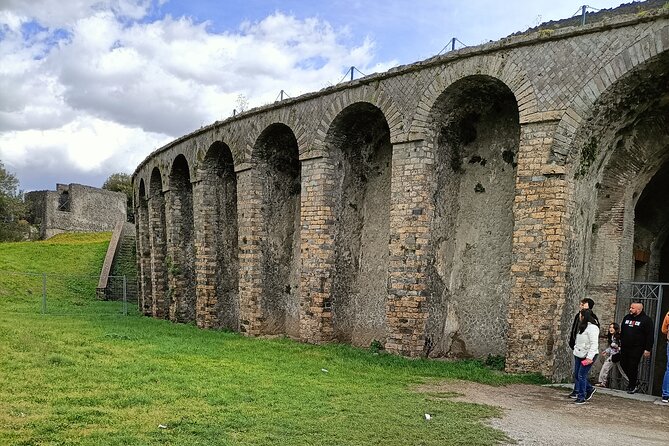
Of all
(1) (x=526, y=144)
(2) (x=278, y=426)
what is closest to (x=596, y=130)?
(1) (x=526, y=144)

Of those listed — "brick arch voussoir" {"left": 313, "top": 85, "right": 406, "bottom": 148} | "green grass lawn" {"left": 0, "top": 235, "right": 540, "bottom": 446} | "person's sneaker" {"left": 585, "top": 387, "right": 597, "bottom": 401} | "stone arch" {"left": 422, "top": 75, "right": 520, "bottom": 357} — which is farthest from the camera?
"brick arch voussoir" {"left": 313, "top": 85, "right": 406, "bottom": 148}

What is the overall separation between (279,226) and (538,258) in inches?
295

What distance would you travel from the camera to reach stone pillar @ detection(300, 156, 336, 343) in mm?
13039

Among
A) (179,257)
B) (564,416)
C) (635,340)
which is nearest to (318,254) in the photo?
(635,340)

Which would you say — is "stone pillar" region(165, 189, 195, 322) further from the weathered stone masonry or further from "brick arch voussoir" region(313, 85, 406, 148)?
"brick arch voussoir" region(313, 85, 406, 148)

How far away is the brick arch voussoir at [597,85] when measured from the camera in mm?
8633

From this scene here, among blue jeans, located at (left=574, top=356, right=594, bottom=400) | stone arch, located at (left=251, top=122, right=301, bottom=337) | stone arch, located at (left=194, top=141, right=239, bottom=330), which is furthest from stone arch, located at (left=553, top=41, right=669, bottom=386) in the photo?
stone arch, located at (left=194, top=141, right=239, bottom=330)

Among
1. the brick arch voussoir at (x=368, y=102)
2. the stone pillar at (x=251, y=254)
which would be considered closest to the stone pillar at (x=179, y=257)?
the stone pillar at (x=251, y=254)

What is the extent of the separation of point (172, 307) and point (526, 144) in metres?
13.4

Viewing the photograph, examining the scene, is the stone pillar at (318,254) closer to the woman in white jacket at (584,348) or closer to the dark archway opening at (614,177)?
the dark archway opening at (614,177)

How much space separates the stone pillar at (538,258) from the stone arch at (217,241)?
31.0 feet

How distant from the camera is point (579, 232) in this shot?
10156 millimetres

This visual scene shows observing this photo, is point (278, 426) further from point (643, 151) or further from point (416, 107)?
point (643, 151)

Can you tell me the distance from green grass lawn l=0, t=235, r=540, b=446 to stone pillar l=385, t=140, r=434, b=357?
58 centimetres
